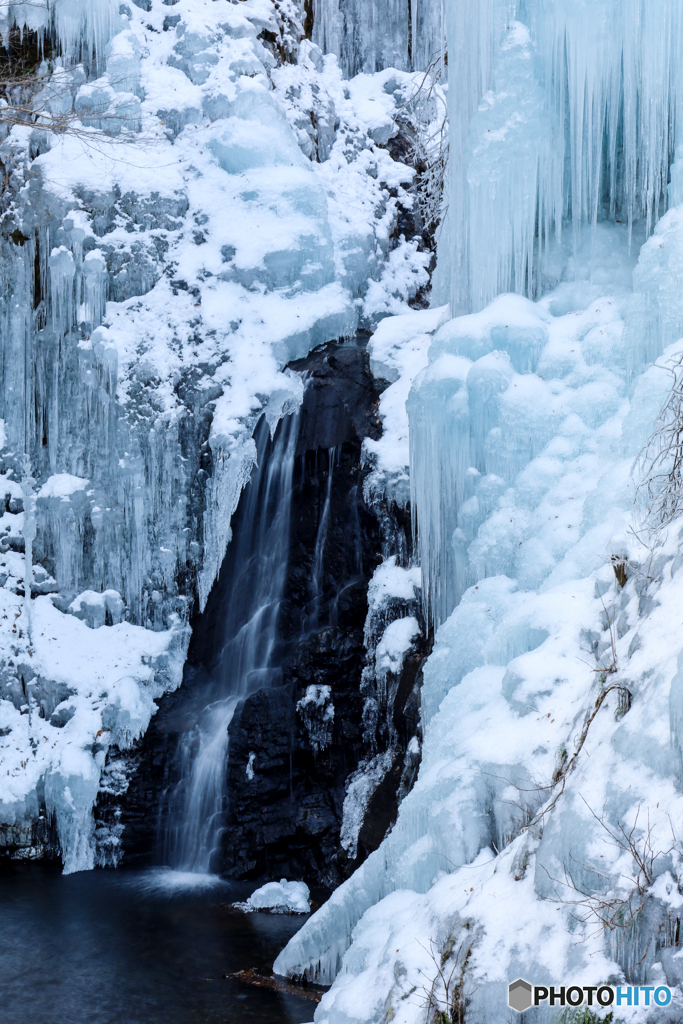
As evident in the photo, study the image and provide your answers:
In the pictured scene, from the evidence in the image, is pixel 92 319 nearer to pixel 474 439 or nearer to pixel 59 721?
pixel 59 721

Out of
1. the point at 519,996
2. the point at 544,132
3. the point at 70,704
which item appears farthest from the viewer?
the point at 70,704

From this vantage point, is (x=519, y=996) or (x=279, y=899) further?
(x=279, y=899)

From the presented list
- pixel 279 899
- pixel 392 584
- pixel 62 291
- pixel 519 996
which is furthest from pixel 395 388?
pixel 519 996

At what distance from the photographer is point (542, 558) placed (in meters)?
5.47

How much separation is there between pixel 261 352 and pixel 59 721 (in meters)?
4.92

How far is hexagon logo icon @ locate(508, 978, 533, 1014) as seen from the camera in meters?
3.22

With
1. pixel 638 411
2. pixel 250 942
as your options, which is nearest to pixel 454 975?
pixel 638 411

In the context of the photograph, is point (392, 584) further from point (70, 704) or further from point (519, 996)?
point (519, 996)

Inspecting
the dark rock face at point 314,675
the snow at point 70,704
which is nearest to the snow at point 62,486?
the snow at point 70,704

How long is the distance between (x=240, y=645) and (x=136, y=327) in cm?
418

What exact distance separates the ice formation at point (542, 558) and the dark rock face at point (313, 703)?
931mm

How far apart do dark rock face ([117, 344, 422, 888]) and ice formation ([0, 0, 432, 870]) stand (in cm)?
40

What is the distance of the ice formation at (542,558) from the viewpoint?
329 cm

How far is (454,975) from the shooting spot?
358 cm
